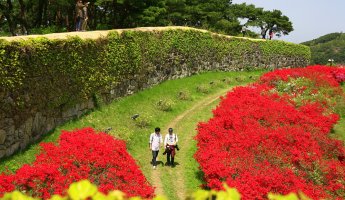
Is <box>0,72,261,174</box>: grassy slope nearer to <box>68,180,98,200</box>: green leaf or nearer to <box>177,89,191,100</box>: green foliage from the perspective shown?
<box>177,89,191,100</box>: green foliage

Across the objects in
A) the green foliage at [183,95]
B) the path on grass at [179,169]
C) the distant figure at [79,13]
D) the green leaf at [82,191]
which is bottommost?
the path on grass at [179,169]

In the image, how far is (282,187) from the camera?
1347 centimetres

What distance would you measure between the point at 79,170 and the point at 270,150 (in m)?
7.90

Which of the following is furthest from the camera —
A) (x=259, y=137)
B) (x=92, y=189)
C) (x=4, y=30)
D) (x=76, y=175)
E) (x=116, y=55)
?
(x=4, y=30)

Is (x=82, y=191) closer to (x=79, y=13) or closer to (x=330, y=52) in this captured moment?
(x=79, y=13)

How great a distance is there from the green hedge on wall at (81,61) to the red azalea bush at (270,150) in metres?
6.65

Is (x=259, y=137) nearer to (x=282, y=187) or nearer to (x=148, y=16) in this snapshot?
(x=282, y=187)

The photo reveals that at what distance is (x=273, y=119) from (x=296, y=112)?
86.5 inches

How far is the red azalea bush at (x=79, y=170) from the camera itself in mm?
11984

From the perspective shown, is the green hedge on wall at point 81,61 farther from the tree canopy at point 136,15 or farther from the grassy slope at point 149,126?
the tree canopy at point 136,15

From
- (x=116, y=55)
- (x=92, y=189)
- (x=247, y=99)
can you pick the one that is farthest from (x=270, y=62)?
(x=92, y=189)

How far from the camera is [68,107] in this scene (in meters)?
18.8

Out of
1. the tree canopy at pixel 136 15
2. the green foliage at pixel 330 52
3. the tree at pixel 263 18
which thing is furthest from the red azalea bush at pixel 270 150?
the green foliage at pixel 330 52

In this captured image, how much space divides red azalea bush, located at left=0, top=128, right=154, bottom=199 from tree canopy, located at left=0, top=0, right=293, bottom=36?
11.9 m
